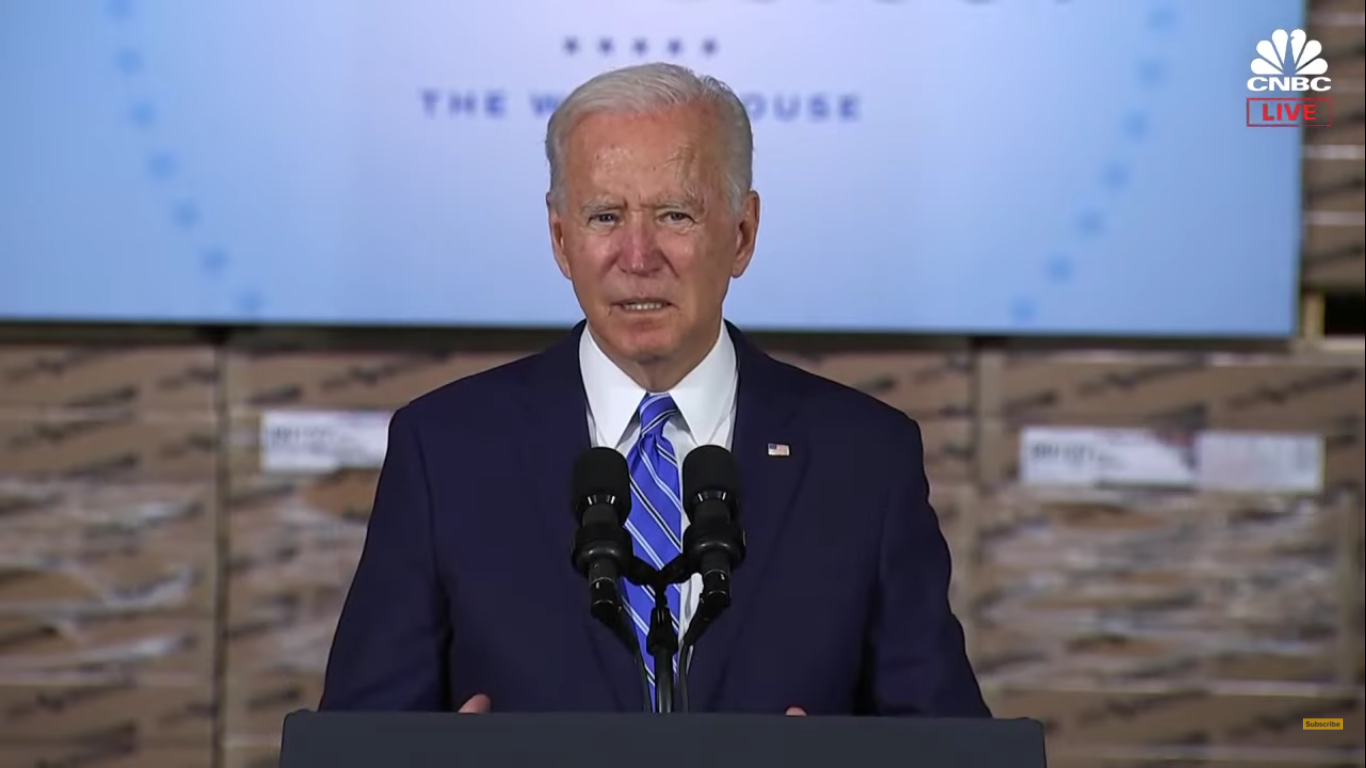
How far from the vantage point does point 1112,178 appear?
2639 millimetres

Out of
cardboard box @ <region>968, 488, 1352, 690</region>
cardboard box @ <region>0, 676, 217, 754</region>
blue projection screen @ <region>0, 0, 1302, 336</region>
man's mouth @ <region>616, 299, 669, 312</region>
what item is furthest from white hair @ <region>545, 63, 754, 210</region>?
cardboard box @ <region>0, 676, 217, 754</region>

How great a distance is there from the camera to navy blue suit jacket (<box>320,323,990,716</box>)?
1375 millimetres

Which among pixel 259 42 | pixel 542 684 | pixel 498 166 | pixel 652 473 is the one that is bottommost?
pixel 542 684

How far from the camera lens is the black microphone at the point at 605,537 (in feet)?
3.41

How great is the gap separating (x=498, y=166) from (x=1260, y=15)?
1.22 meters

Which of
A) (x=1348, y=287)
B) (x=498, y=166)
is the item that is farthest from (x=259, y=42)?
(x=1348, y=287)

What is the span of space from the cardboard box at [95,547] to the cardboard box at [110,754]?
224 mm

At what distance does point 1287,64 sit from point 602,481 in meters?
1.92

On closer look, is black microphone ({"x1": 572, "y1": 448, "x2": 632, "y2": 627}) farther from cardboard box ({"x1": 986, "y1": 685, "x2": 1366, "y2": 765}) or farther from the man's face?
cardboard box ({"x1": 986, "y1": 685, "x2": 1366, "y2": 765})

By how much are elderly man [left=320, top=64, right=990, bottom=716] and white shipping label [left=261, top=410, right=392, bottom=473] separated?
1251 millimetres

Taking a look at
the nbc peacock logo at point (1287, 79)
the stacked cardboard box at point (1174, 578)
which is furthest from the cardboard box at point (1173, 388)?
the nbc peacock logo at point (1287, 79)

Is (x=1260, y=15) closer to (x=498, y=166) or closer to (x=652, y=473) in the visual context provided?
(x=498, y=166)

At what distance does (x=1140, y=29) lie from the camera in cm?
261

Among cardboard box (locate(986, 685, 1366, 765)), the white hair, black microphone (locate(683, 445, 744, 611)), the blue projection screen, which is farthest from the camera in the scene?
cardboard box (locate(986, 685, 1366, 765))
